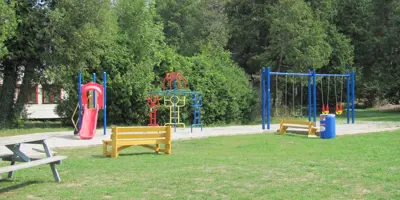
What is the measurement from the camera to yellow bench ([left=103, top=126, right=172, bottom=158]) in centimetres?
1111

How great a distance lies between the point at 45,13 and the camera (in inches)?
864

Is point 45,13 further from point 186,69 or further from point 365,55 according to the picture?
point 365,55

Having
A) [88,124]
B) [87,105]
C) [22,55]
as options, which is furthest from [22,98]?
[88,124]

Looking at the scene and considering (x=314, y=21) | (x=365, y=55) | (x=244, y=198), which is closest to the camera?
(x=244, y=198)

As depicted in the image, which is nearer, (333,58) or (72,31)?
(72,31)

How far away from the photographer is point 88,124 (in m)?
17.0

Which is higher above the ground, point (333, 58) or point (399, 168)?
point (333, 58)

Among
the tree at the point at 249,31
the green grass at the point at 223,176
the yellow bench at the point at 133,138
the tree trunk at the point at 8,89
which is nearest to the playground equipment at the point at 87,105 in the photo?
the green grass at the point at 223,176

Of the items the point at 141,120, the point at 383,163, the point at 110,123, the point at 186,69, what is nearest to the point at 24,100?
the point at 110,123

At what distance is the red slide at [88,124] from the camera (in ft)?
54.2

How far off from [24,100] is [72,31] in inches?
199

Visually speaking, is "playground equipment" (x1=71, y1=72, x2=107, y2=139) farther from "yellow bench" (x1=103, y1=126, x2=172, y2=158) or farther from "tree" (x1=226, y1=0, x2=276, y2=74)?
"tree" (x1=226, y1=0, x2=276, y2=74)

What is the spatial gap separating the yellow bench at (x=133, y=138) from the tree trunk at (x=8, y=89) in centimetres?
1335

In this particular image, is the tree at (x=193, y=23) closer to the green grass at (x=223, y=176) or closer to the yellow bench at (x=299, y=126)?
the yellow bench at (x=299, y=126)
